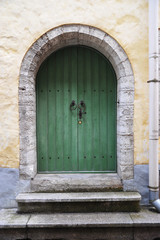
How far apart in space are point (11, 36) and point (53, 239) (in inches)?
117

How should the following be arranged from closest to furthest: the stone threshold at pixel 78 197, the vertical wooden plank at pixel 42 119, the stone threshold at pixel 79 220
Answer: the stone threshold at pixel 79 220 → the stone threshold at pixel 78 197 → the vertical wooden plank at pixel 42 119

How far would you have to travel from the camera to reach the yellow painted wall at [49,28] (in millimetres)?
2604

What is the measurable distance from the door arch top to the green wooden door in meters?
0.21

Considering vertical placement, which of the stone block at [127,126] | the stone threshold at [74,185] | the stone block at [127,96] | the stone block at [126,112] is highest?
the stone block at [127,96]

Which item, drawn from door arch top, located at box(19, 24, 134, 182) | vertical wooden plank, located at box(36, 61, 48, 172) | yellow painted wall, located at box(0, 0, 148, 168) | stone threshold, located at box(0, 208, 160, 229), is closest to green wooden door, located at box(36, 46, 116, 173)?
vertical wooden plank, located at box(36, 61, 48, 172)

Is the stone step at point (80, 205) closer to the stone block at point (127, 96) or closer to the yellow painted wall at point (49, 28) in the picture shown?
the yellow painted wall at point (49, 28)

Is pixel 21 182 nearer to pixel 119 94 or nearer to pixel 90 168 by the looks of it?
pixel 90 168

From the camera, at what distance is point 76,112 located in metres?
2.98

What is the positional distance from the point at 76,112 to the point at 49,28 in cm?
136

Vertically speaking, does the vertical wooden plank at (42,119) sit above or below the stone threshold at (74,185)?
above

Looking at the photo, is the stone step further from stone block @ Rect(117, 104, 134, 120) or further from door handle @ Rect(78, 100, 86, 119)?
door handle @ Rect(78, 100, 86, 119)

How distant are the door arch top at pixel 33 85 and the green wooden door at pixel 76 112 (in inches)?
8.3

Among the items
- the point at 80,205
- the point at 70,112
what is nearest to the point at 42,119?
the point at 70,112

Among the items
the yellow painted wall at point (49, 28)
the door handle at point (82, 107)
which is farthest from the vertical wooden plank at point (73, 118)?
the yellow painted wall at point (49, 28)
